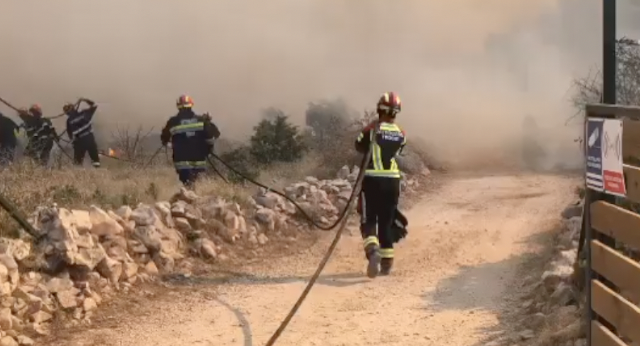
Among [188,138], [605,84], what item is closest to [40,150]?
[188,138]

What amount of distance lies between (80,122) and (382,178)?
843cm

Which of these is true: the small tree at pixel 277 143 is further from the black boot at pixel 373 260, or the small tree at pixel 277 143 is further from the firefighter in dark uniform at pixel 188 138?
the black boot at pixel 373 260

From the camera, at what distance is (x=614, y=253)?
357 cm

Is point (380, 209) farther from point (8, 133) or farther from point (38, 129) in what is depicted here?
point (38, 129)

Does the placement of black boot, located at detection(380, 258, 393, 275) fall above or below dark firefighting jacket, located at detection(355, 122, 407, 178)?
below

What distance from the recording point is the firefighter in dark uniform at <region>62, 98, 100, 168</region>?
13.8 meters

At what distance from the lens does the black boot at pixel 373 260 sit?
22.4 feet

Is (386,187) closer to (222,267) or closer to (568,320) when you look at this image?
(222,267)

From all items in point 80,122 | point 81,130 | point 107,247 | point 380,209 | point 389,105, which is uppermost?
point 389,105

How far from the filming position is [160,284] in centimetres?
661

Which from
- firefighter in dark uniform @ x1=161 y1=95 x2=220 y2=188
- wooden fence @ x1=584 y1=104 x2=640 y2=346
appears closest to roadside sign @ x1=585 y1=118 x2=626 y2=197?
wooden fence @ x1=584 y1=104 x2=640 y2=346

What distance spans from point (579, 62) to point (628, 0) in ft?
48.4

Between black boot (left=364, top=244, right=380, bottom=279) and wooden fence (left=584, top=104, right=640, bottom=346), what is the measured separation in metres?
3.07

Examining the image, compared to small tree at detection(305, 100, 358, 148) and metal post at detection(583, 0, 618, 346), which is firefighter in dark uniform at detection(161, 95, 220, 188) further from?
metal post at detection(583, 0, 618, 346)
